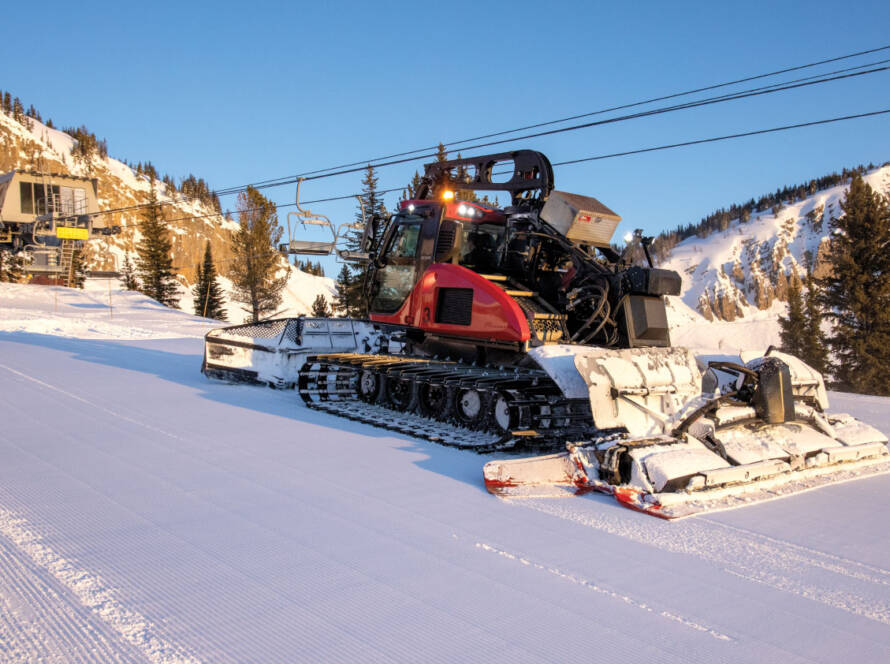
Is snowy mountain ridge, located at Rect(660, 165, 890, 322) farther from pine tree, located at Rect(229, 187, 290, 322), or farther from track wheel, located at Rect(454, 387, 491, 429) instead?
track wheel, located at Rect(454, 387, 491, 429)

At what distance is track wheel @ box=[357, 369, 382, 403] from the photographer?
8.31 meters

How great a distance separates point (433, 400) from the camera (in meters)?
7.50

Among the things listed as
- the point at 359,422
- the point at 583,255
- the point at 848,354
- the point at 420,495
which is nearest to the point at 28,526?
the point at 420,495

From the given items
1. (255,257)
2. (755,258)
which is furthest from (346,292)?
(755,258)

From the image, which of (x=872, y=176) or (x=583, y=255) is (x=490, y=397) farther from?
(x=872, y=176)

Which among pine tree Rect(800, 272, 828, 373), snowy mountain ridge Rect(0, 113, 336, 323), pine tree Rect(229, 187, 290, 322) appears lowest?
pine tree Rect(800, 272, 828, 373)

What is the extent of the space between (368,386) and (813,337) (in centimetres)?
3125

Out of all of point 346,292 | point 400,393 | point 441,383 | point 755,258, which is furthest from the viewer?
point 755,258

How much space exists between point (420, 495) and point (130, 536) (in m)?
1.82

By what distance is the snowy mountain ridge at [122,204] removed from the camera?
108562 mm

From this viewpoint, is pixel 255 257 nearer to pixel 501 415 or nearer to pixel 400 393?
pixel 400 393

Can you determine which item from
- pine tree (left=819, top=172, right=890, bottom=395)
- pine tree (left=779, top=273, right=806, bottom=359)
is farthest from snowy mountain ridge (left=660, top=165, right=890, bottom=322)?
pine tree (left=819, top=172, right=890, bottom=395)

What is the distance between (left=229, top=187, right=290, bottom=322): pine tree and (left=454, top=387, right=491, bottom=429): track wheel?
116ft

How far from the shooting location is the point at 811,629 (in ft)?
8.73
